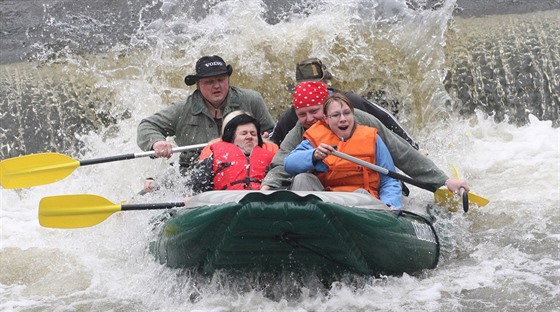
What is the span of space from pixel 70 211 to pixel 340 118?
1926 millimetres

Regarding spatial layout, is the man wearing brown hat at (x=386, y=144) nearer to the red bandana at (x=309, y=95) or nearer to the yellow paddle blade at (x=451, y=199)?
the red bandana at (x=309, y=95)

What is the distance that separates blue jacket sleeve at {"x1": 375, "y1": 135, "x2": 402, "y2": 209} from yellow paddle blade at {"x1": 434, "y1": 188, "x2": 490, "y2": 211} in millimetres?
478

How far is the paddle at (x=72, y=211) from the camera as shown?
6.54m

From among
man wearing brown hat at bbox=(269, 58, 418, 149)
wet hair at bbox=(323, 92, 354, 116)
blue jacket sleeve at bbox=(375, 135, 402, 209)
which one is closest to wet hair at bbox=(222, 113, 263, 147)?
wet hair at bbox=(323, 92, 354, 116)

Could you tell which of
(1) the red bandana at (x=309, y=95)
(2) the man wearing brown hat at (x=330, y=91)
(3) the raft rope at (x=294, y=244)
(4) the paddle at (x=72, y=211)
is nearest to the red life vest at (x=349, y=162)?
(1) the red bandana at (x=309, y=95)

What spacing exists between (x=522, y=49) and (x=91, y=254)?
237 inches

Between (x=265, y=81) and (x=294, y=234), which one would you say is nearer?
(x=294, y=234)

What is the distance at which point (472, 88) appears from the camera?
1116 centimetres

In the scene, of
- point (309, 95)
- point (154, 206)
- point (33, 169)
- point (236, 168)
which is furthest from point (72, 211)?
point (309, 95)

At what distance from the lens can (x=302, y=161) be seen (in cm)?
603

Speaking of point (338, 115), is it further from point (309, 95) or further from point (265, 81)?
point (265, 81)

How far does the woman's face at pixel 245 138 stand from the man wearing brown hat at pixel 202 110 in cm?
99

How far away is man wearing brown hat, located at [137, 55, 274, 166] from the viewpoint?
7.51 meters

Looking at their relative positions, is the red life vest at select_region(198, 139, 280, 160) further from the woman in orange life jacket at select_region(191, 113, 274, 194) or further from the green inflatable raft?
the green inflatable raft
